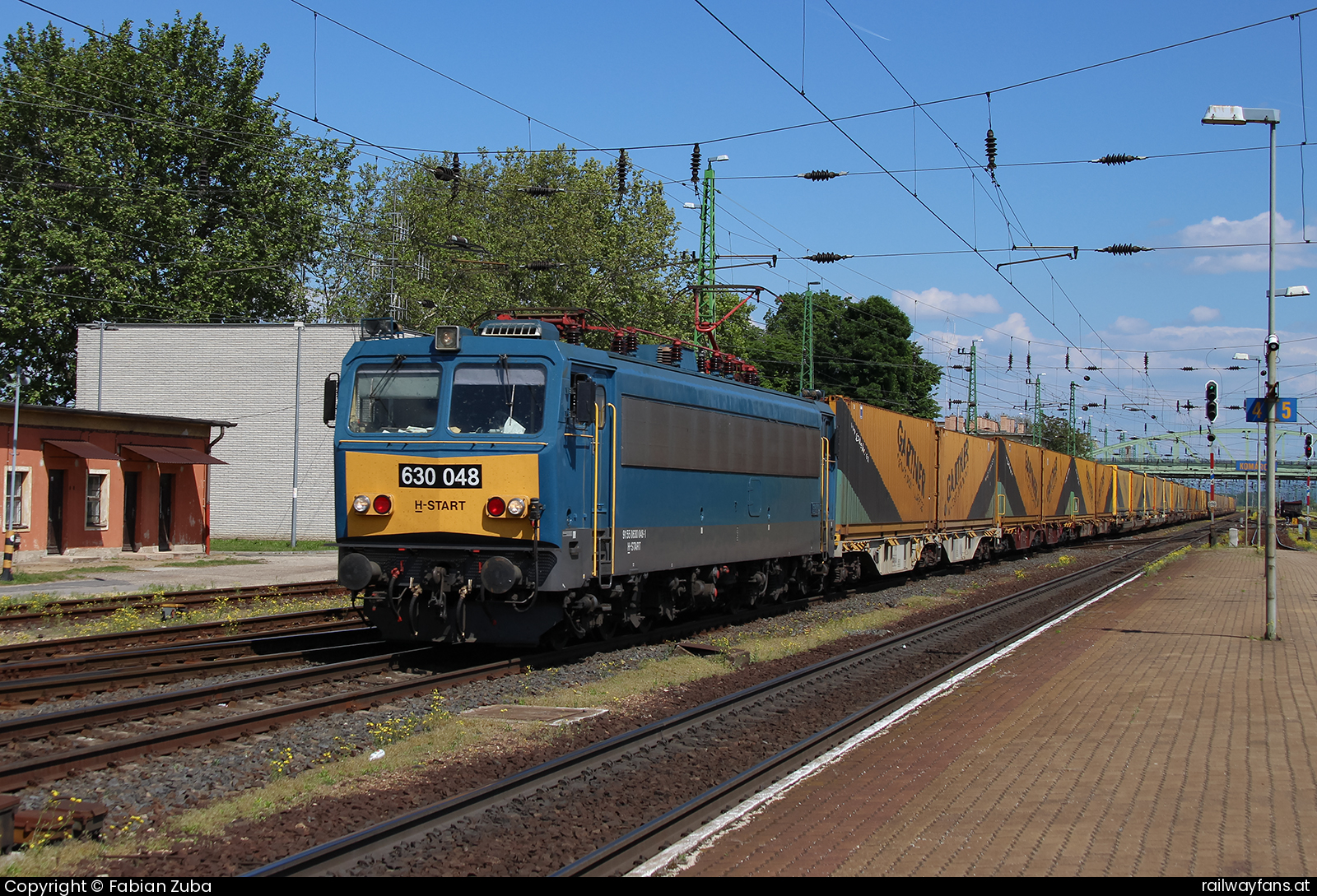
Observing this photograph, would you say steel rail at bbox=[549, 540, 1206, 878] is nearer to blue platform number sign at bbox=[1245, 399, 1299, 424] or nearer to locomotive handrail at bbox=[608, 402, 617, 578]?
locomotive handrail at bbox=[608, 402, 617, 578]

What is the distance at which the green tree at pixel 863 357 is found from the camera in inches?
2621

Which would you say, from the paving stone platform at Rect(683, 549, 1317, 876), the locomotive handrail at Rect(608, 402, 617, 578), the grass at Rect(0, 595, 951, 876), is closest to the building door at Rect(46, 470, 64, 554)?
the locomotive handrail at Rect(608, 402, 617, 578)

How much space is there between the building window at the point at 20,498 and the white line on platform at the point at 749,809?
2225 cm

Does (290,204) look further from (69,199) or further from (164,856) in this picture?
(164,856)

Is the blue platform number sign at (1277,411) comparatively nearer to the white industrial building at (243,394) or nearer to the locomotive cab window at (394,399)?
the locomotive cab window at (394,399)

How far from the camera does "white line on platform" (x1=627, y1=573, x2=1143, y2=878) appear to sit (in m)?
6.02

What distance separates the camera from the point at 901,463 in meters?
24.3

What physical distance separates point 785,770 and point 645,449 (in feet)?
19.5

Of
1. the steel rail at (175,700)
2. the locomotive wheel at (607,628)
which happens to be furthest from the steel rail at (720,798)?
the steel rail at (175,700)

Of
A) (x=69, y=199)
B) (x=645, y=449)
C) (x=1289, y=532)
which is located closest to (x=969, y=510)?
(x=645, y=449)

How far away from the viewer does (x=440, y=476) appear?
1170cm

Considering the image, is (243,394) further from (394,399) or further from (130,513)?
(394,399)

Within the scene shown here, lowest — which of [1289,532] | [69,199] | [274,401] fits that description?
[1289,532]

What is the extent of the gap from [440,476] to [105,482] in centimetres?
2009
